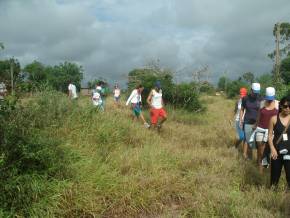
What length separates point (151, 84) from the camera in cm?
2203

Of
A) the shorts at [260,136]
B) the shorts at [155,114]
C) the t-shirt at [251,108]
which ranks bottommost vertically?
the shorts at [260,136]

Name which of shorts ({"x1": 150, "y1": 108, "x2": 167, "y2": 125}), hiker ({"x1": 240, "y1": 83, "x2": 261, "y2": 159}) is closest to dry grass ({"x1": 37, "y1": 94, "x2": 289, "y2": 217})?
hiker ({"x1": 240, "y1": 83, "x2": 261, "y2": 159})

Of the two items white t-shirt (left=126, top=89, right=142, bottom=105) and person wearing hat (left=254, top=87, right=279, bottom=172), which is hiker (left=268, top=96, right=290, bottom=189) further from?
white t-shirt (left=126, top=89, right=142, bottom=105)

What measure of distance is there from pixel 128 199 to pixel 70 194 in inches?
33.4

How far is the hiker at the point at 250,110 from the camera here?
32.6ft

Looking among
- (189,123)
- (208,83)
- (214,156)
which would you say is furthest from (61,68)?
(214,156)

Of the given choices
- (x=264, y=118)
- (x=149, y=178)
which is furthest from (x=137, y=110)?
(x=149, y=178)

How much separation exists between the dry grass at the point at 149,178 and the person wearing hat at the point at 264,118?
0.42m

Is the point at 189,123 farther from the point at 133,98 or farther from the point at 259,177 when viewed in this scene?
the point at 259,177

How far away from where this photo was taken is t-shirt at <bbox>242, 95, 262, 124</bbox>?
32.6 feet

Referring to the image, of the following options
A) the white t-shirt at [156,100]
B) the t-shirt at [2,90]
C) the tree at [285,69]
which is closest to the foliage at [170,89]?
the white t-shirt at [156,100]

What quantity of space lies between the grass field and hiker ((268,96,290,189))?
38 centimetres

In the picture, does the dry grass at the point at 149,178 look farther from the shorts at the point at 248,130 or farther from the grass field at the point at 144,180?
the shorts at the point at 248,130

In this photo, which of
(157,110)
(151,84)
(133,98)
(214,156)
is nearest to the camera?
(214,156)
